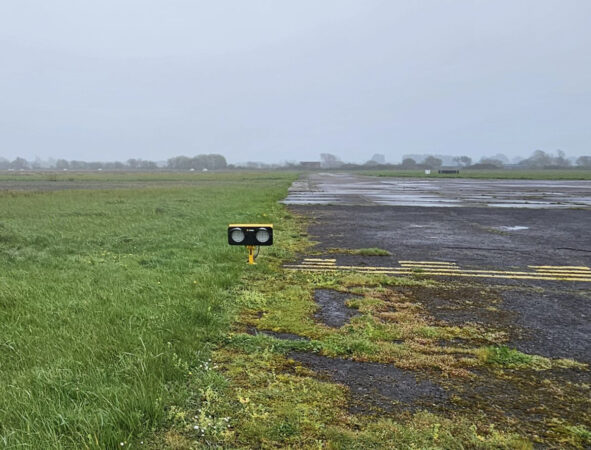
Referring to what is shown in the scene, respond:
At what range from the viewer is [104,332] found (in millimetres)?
4074

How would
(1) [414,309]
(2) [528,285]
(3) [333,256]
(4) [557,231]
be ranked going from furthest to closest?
(4) [557,231] → (3) [333,256] → (2) [528,285] → (1) [414,309]

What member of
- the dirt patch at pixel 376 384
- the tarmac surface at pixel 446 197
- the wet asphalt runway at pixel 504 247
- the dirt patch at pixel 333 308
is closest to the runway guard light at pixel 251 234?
the dirt patch at pixel 333 308

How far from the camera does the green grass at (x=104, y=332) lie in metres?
2.66

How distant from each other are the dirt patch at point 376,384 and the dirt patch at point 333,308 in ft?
3.07

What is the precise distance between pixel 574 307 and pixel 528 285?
1052 mm

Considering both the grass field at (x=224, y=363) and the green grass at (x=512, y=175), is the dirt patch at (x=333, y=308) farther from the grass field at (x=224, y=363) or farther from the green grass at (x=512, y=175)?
the green grass at (x=512, y=175)

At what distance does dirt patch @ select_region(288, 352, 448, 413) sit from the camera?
303 centimetres

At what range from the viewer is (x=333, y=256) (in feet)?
28.2

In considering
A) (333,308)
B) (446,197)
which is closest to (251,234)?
(333,308)

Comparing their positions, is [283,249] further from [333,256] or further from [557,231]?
[557,231]

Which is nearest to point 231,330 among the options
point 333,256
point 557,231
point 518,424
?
point 518,424

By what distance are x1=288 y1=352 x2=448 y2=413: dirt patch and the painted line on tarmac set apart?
11.9ft

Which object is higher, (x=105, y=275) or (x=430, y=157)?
(x=430, y=157)

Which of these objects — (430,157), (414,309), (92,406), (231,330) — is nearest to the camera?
(92,406)
